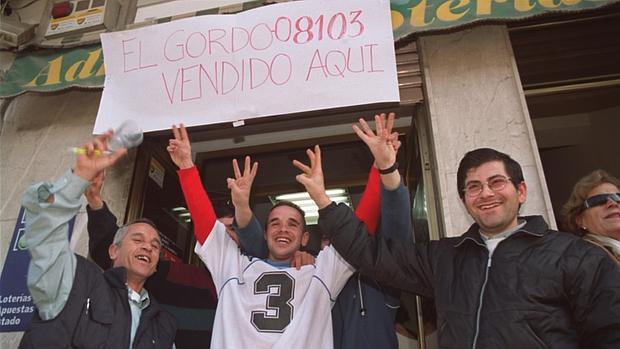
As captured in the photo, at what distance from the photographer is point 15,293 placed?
2.54 m

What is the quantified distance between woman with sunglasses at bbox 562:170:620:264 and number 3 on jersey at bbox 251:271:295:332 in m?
1.20

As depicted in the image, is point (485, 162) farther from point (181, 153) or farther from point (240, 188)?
point (181, 153)

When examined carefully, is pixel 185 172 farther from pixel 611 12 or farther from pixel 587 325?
pixel 611 12

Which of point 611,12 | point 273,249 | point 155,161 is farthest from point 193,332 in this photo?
point 611,12

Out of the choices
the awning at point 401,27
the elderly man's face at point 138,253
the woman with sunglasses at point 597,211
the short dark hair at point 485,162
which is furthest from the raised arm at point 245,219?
the woman with sunglasses at point 597,211

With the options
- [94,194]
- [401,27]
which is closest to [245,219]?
[94,194]

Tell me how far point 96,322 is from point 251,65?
145 centimetres

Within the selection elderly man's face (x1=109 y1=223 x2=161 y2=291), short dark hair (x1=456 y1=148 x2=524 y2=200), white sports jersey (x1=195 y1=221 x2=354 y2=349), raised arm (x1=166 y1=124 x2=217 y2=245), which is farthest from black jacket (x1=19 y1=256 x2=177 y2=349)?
short dark hair (x1=456 y1=148 x2=524 y2=200)

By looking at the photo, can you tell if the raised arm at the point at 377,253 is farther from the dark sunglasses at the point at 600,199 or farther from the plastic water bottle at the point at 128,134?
the plastic water bottle at the point at 128,134

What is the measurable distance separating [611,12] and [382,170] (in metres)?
1.83

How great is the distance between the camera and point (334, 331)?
6.16 ft

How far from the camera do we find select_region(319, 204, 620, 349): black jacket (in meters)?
1.32

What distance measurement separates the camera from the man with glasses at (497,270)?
52.2 inches

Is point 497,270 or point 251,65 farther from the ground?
point 251,65
